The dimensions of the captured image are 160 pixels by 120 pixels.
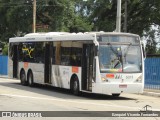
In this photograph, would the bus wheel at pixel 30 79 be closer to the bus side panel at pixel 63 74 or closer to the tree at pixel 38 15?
the bus side panel at pixel 63 74

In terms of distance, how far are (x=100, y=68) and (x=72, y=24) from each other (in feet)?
123

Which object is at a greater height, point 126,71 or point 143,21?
point 143,21

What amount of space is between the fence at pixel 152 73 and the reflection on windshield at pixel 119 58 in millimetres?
5642

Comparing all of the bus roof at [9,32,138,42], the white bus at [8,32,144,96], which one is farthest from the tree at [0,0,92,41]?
the white bus at [8,32,144,96]

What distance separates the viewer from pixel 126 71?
19891mm

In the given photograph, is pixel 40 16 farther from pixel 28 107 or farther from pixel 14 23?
pixel 28 107

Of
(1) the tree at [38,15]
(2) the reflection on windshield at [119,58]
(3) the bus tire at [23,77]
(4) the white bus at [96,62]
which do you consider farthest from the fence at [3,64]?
(2) the reflection on windshield at [119,58]

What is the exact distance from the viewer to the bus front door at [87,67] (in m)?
20.1

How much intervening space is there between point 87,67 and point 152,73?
272 inches

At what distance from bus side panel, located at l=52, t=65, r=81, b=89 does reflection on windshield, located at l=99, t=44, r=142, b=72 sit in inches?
67.5

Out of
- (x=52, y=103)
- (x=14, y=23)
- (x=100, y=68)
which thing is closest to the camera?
(x=52, y=103)

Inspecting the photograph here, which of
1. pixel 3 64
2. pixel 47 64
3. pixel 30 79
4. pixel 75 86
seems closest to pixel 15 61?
pixel 30 79

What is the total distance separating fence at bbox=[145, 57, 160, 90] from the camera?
84.1ft

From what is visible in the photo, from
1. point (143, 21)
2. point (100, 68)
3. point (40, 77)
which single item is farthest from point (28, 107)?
point (143, 21)
